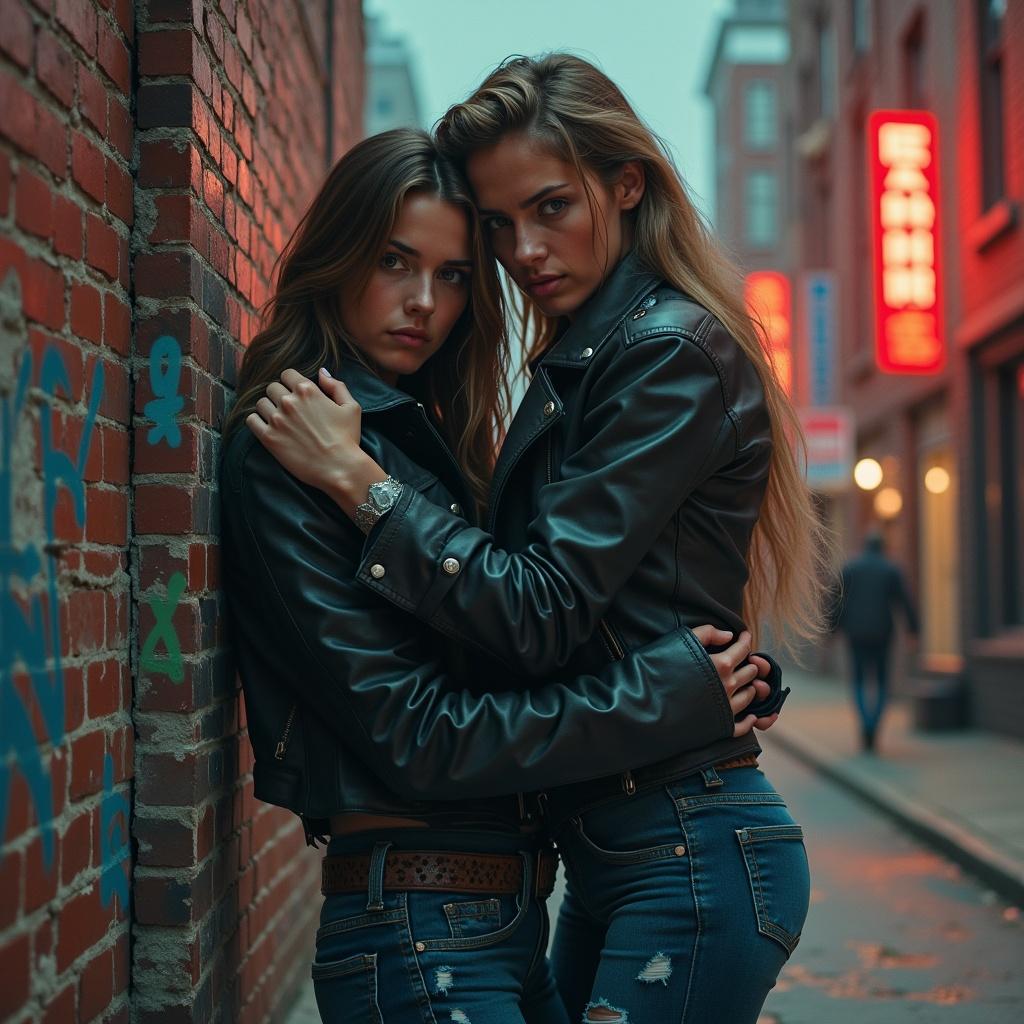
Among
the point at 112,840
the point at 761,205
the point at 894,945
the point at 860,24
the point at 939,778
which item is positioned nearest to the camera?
the point at 112,840

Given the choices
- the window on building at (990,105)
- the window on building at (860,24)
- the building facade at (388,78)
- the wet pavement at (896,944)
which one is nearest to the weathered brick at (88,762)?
the wet pavement at (896,944)

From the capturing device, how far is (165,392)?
2.42 meters

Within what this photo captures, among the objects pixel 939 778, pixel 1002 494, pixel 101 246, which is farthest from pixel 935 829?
pixel 101 246

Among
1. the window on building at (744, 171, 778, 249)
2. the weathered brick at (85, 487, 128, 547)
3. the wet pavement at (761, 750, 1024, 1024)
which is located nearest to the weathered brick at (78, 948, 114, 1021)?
the weathered brick at (85, 487, 128, 547)

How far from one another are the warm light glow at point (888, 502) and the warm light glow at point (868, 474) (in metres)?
0.16

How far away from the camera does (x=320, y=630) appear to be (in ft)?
7.06

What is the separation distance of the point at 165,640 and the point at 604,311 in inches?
38.8

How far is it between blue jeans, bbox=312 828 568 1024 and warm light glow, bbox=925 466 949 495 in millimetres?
12994

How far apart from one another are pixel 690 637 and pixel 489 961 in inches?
24.7

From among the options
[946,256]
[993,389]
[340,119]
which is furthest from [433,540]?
[946,256]

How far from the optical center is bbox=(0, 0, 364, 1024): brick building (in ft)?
6.12

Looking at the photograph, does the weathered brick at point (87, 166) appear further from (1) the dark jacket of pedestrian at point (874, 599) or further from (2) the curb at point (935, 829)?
(1) the dark jacket of pedestrian at point (874, 599)

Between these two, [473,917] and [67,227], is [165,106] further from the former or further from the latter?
[473,917]

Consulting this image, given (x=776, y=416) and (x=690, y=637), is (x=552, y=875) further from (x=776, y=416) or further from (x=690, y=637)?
(x=776, y=416)
